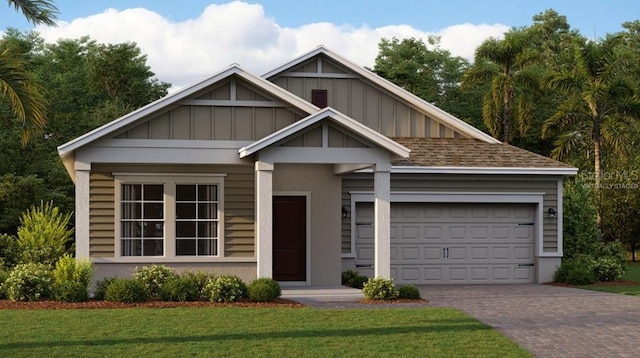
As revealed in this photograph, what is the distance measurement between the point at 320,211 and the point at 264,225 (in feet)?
12.2

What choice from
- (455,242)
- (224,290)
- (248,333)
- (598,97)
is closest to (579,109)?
(598,97)

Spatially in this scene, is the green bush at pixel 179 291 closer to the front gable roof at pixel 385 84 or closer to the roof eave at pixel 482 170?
the roof eave at pixel 482 170

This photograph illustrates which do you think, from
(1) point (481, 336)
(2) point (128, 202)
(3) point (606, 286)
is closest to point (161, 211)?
(2) point (128, 202)

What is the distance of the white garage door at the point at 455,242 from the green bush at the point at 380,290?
5.23 meters

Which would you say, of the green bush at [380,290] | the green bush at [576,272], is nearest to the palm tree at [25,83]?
the green bush at [380,290]

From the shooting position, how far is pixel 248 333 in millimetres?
13391

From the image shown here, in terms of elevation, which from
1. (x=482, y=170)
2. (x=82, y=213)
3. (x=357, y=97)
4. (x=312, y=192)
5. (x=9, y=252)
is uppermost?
(x=357, y=97)

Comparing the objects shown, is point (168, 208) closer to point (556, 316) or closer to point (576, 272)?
point (556, 316)

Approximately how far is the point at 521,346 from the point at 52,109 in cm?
3061

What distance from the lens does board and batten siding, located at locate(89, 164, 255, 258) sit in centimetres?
1961

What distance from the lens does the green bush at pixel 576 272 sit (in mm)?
22750

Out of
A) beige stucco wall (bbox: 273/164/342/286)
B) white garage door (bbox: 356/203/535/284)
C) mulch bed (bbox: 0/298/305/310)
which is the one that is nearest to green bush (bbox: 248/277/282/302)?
mulch bed (bbox: 0/298/305/310)

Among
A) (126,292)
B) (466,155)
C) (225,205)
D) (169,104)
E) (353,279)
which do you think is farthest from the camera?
(466,155)

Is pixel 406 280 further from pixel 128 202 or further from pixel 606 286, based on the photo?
pixel 128 202
